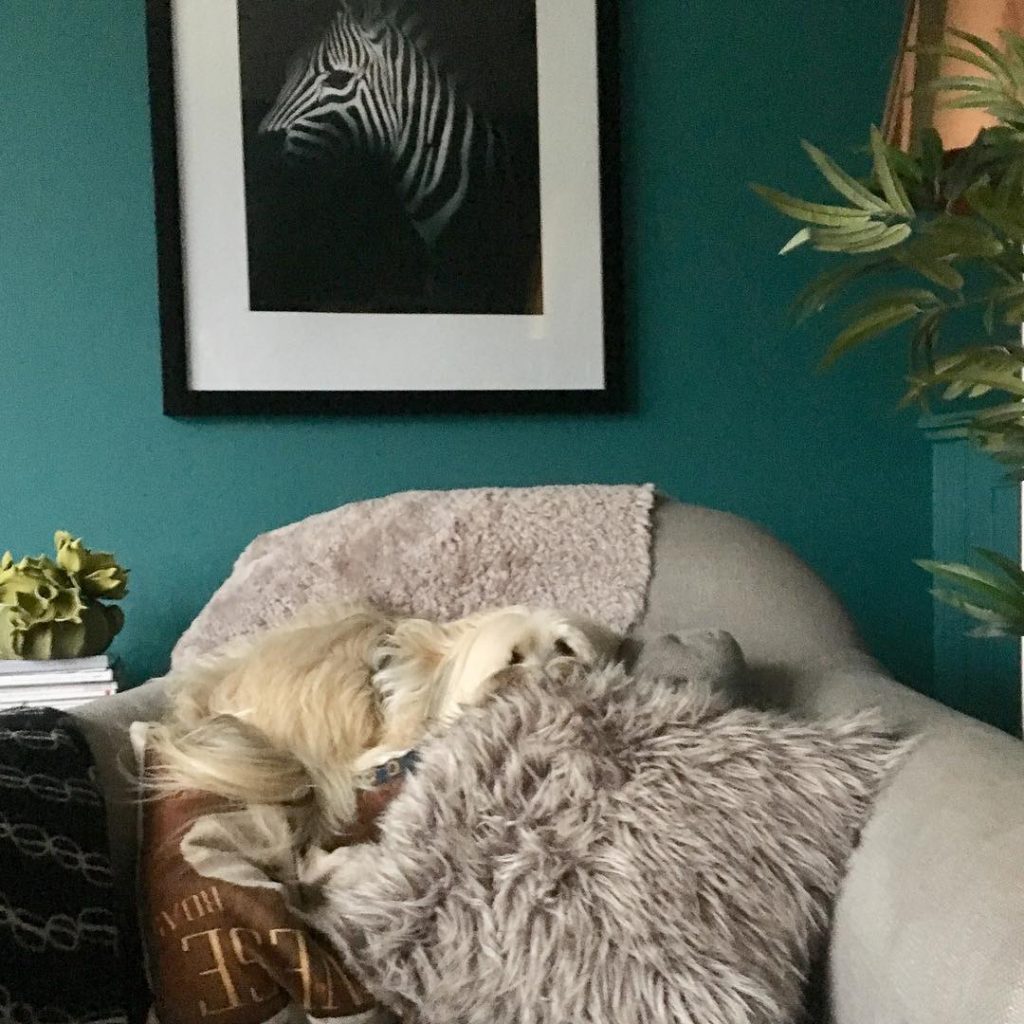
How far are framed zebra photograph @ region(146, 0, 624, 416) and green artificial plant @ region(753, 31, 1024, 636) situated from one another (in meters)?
0.75

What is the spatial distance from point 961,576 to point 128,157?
4.40ft

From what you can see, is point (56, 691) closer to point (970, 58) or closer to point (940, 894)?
point (940, 894)

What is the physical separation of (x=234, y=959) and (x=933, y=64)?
1.06 m

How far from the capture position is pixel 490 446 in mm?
1696

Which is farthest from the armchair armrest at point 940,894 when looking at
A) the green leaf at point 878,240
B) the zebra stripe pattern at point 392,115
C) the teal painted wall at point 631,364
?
the zebra stripe pattern at point 392,115

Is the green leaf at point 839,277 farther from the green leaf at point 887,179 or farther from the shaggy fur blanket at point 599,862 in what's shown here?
the shaggy fur blanket at point 599,862

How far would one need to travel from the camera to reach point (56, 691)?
4.22 ft

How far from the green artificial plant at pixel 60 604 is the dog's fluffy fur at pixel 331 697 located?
0.72 ft

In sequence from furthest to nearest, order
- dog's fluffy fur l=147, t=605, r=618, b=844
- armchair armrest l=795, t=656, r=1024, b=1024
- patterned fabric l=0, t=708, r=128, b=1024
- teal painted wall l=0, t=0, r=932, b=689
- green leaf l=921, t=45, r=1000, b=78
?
teal painted wall l=0, t=0, r=932, b=689, dog's fluffy fur l=147, t=605, r=618, b=844, green leaf l=921, t=45, r=1000, b=78, patterned fabric l=0, t=708, r=128, b=1024, armchair armrest l=795, t=656, r=1024, b=1024

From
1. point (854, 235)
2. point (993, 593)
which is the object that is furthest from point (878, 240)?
point (993, 593)

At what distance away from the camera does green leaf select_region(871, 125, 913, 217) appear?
883mm

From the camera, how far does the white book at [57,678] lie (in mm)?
1267

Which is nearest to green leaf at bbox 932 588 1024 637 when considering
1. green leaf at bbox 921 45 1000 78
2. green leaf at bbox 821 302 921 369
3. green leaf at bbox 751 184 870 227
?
green leaf at bbox 821 302 921 369

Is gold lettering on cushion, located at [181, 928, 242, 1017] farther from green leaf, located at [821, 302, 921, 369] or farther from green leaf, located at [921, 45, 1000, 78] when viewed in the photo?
green leaf, located at [921, 45, 1000, 78]
